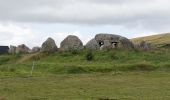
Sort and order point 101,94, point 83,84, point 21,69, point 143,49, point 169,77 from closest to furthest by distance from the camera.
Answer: point 101,94 → point 83,84 → point 169,77 → point 21,69 → point 143,49

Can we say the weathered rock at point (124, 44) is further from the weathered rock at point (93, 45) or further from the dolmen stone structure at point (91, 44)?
the weathered rock at point (93, 45)

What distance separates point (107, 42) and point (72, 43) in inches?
173

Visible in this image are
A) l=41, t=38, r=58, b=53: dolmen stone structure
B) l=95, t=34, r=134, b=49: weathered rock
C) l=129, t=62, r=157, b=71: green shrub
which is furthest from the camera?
l=95, t=34, r=134, b=49: weathered rock

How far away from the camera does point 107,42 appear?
58.6 m

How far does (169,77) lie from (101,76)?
16.6ft

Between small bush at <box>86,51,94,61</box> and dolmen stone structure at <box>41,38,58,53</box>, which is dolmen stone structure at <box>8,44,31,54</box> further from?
small bush at <box>86,51,94,61</box>

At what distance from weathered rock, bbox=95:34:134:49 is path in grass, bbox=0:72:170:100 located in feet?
70.4

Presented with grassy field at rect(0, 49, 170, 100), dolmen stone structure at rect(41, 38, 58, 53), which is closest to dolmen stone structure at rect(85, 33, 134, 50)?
grassy field at rect(0, 49, 170, 100)

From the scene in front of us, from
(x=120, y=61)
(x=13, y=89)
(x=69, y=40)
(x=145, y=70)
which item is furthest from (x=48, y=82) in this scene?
(x=69, y=40)

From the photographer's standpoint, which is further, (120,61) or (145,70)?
(120,61)

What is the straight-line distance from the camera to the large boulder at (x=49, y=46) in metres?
54.2

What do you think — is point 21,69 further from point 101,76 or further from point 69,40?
point 69,40

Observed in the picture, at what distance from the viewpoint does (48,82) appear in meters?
30.9

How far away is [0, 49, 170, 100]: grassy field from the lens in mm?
24297
